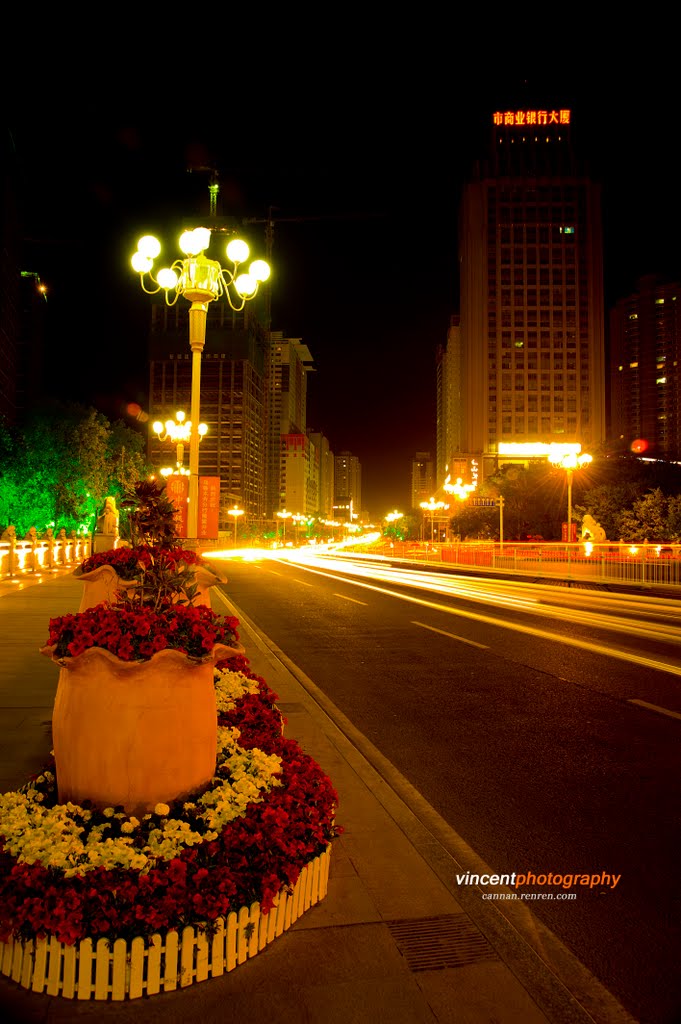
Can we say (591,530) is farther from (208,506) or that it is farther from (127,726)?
(127,726)

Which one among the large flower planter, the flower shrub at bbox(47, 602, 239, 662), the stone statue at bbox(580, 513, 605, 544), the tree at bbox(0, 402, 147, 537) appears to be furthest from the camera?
the tree at bbox(0, 402, 147, 537)

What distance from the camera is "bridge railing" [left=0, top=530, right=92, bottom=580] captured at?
26.5m

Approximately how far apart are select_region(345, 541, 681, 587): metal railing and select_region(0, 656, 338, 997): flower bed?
22.8 metres

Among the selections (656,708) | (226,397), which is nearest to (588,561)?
(656,708)

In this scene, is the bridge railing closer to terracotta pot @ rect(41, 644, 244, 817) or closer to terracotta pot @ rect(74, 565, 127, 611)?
terracotta pot @ rect(74, 565, 127, 611)

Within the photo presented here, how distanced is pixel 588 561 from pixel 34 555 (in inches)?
979

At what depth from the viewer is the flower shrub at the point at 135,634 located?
11.0 ft

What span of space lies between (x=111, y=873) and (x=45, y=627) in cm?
1166

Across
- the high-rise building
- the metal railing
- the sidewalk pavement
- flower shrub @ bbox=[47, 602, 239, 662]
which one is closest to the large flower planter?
flower shrub @ bbox=[47, 602, 239, 662]

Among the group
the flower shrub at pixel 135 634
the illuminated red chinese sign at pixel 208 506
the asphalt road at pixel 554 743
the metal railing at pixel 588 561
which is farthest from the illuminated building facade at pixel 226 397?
the flower shrub at pixel 135 634

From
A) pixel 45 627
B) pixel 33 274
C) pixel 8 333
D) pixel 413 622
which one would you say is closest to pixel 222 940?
pixel 45 627

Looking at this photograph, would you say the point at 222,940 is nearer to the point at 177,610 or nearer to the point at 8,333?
the point at 177,610

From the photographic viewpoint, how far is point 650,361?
610 ft

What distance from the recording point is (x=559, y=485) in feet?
199
